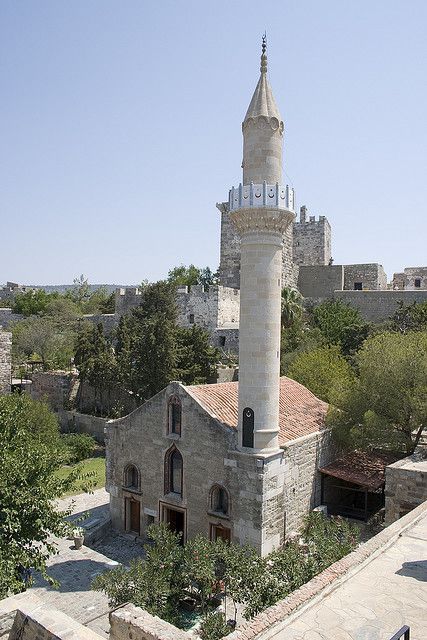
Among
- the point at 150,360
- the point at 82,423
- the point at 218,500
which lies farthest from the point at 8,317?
the point at 218,500

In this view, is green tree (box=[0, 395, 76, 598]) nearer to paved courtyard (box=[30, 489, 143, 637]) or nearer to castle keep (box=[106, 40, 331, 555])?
paved courtyard (box=[30, 489, 143, 637])

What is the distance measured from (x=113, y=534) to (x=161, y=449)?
11.8 feet

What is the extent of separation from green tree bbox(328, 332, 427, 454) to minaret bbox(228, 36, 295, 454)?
13.6 ft

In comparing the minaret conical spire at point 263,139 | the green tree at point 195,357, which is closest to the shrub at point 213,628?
the minaret conical spire at point 263,139

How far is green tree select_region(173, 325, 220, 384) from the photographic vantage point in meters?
29.8

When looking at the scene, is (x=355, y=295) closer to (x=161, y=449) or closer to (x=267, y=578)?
(x=161, y=449)

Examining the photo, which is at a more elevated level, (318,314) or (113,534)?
(318,314)

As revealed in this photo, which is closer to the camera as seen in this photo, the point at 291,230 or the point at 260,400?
the point at 260,400

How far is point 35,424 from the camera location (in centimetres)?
2439

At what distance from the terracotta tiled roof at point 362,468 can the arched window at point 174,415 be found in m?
4.77

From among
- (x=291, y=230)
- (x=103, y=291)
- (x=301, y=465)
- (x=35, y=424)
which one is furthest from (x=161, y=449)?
(x=103, y=291)

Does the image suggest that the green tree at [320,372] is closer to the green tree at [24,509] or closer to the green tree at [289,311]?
the green tree at [289,311]

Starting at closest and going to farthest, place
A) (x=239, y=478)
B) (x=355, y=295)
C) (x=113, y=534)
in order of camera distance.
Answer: (x=239, y=478) → (x=113, y=534) → (x=355, y=295)

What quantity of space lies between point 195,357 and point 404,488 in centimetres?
1693
